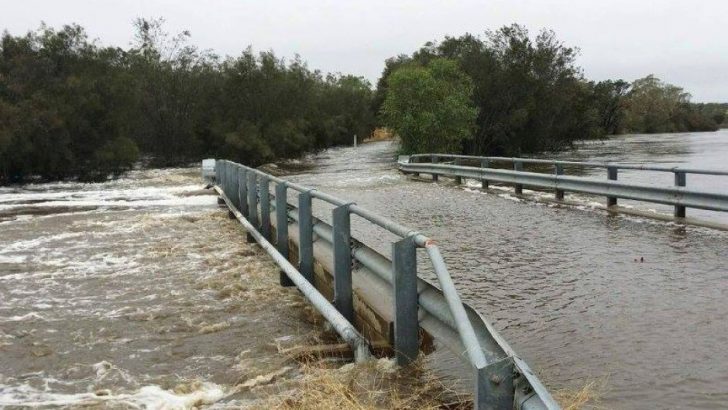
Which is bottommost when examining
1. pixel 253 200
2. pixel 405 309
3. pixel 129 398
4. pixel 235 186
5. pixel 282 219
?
pixel 129 398

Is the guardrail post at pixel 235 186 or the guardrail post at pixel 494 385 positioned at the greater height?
the guardrail post at pixel 235 186

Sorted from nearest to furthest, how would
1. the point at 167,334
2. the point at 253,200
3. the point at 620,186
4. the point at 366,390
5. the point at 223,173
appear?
the point at 366,390
the point at 167,334
the point at 253,200
the point at 620,186
the point at 223,173

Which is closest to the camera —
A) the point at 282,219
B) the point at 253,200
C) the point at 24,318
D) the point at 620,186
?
the point at 24,318

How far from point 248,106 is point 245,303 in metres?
46.2

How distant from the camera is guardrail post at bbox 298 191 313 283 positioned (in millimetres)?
7738

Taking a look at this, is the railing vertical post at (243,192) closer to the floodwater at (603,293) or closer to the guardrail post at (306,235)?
the floodwater at (603,293)

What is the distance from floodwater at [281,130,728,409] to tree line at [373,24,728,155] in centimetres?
2617

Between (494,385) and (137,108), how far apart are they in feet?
157

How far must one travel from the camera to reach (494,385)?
3012 millimetres

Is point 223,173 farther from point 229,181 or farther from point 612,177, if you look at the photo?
point 612,177

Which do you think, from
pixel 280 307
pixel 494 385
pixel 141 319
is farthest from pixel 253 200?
pixel 494 385

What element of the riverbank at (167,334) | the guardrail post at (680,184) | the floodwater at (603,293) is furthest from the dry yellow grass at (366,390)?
the guardrail post at (680,184)

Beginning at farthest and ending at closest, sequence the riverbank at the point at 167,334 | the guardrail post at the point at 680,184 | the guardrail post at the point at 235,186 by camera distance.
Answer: the guardrail post at the point at 235,186 → the guardrail post at the point at 680,184 → the riverbank at the point at 167,334

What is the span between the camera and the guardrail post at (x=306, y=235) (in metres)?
7.74
